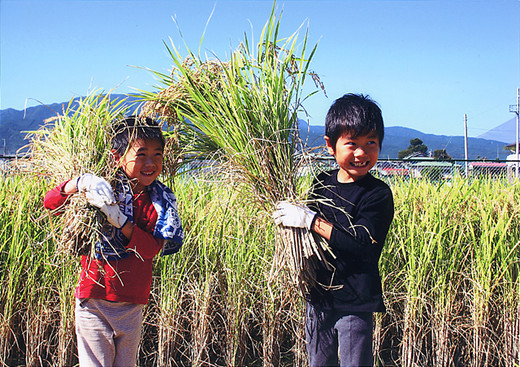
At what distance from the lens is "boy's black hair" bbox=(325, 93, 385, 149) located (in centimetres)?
157

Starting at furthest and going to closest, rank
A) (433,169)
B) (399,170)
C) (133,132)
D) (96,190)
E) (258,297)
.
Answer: (433,169), (399,170), (258,297), (133,132), (96,190)

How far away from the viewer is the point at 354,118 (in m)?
1.58

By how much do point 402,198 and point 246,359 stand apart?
148 centimetres

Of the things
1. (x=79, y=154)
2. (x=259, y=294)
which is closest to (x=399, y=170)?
Answer: (x=259, y=294)

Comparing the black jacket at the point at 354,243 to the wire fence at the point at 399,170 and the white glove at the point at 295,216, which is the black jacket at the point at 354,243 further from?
the wire fence at the point at 399,170

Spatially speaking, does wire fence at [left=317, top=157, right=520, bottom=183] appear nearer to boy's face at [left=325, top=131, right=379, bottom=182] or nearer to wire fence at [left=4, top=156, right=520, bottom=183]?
wire fence at [left=4, top=156, right=520, bottom=183]

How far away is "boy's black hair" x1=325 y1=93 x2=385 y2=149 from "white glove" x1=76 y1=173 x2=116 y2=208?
32.5 inches

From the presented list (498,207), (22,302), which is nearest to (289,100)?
(498,207)

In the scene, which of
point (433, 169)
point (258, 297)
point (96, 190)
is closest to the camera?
point (96, 190)

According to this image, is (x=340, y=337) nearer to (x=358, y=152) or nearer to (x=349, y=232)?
(x=349, y=232)

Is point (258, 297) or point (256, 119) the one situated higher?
point (256, 119)

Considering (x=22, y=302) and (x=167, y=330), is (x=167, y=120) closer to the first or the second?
(x=167, y=330)

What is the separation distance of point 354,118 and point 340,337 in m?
0.78

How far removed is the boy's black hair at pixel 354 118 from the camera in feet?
5.16
